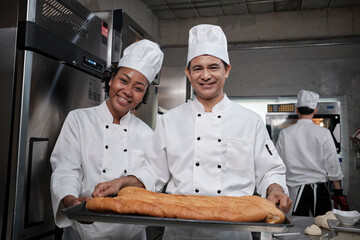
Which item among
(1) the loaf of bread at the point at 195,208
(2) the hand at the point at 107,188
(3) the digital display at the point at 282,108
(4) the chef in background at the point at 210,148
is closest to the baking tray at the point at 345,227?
(4) the chef in background at the point at 210,148

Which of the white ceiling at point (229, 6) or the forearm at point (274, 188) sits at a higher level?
the white ceiling at point (229, 6)

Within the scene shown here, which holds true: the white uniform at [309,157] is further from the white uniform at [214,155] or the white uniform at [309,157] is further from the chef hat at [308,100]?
the white uniform at [214,155]

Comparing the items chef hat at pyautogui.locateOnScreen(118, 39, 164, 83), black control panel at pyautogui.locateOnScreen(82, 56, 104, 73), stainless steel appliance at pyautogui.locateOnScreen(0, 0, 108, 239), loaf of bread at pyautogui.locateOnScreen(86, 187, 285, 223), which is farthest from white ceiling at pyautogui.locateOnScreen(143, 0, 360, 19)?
loaf of bread at pyautogui.locateOnScreen(86, 187, 285, 223)

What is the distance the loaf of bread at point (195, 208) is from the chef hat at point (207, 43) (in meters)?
0.78

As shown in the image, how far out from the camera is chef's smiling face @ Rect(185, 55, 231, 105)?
5.16 feet

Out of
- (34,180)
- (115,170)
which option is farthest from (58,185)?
(115,170)

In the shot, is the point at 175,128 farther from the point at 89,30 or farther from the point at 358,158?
the point at 358,158

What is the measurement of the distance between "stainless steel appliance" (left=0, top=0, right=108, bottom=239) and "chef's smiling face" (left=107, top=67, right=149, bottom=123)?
31cm

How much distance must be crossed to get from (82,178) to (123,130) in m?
0.37

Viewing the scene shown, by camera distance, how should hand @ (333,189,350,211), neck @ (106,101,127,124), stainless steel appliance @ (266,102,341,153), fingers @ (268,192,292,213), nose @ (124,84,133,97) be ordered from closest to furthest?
fingers @ (268,192,292,213) < nose @ (124,84,133,97) < neck @ (106,101,127,124) < hand @ (333,189,350,211) < stainless steel appliance @ (266,102,341,153)

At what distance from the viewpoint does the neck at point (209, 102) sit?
1.72 meters

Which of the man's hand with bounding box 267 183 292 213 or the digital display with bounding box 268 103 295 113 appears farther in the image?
the digital display with bounding box 268 103 295 113

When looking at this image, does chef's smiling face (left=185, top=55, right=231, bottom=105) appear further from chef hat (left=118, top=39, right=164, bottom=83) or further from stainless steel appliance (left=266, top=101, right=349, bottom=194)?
→ stainless steel appliance (left=266, top=101, right=349, bottom=194)

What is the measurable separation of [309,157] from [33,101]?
122 inches
